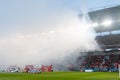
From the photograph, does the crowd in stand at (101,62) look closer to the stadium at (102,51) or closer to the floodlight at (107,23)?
the stadium at (102,51)

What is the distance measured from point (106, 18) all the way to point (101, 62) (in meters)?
15.1

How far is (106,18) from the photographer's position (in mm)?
71375

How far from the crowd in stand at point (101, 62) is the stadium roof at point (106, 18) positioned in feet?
30.3

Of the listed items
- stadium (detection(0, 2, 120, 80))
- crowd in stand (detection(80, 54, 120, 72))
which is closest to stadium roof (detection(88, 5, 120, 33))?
stadium (detection(0, 2, 120, 80))

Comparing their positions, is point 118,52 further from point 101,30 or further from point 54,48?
point 54,48

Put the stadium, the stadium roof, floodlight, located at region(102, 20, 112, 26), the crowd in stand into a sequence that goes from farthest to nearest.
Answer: the crowd in stand → floodlight, located at region(102, 20, 112, 26) → the stadium → the stadium roof

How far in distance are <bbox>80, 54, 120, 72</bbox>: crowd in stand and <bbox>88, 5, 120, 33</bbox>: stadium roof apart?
924 centimetres

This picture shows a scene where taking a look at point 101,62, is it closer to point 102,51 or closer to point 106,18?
point 102,51

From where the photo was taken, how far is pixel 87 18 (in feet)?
240

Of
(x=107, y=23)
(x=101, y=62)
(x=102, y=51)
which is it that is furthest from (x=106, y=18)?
(x=101, y=62)

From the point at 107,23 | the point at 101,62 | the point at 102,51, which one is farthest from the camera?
the point at 102,51

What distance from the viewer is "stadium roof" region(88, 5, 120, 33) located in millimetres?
68188

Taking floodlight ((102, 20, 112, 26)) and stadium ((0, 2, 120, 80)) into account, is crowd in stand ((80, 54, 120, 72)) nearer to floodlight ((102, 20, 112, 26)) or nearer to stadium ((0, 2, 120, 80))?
stadium ((0, 2, 120, 80))

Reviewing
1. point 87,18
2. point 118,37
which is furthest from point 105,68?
point 87,18
